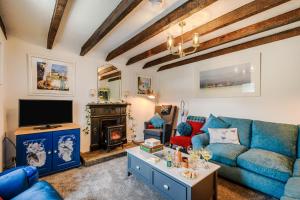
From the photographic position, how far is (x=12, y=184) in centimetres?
149

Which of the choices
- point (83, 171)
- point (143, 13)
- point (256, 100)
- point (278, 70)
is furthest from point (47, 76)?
point (278, 70)

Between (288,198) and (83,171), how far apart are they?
9.76 ft

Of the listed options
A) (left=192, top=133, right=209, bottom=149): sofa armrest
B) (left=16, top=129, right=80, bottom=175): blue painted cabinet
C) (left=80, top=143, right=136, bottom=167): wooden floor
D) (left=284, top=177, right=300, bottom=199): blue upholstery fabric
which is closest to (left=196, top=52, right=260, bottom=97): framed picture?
(left=192, top=133, right=209, bottom=149): sofa armrest

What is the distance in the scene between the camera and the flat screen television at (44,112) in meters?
2.69

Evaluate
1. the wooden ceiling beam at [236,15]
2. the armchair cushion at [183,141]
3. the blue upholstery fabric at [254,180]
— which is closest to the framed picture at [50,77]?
the wooden ceiling beam at [236,15]

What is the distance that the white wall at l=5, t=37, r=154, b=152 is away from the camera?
2822mm

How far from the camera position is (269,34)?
110 inches

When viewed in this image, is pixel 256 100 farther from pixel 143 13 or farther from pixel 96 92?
pixel 96 92

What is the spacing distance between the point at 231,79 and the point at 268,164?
1.96 metres

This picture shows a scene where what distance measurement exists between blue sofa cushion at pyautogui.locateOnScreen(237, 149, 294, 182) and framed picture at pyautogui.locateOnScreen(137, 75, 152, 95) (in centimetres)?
333

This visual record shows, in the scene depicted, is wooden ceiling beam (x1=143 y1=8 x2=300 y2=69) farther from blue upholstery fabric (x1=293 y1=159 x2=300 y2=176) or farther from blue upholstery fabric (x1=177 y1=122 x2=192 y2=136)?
blue upholstery fabric (x1=293 y1=159 x2=300 y2=176)

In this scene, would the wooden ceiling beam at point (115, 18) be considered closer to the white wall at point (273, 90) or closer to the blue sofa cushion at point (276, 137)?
the white wall at point (273, 90)

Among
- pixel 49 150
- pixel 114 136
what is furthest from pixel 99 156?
pixel 49 150

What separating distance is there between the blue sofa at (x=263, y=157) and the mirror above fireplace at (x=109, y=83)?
8.16 ft
